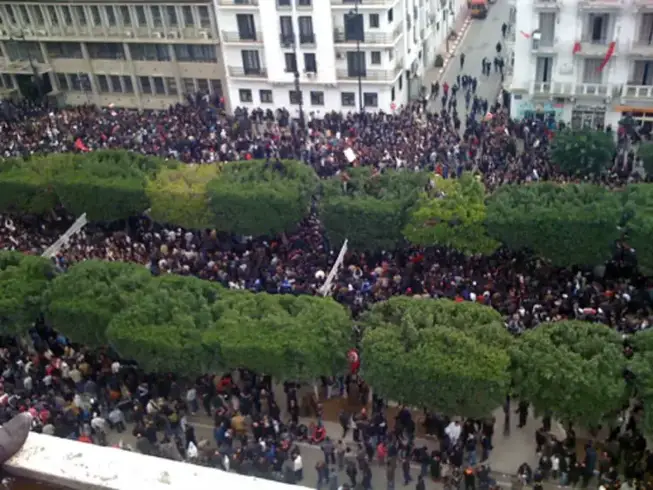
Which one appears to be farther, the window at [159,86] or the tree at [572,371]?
the window at [159,86]

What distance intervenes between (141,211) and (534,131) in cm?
2126

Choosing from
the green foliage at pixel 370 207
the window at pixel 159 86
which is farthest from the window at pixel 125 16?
the green foliage at pixel 370 207

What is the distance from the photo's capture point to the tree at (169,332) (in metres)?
21.7

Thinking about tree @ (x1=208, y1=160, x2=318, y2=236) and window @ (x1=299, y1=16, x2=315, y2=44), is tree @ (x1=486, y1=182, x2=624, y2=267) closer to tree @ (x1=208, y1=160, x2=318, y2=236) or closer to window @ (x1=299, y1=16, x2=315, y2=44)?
tree @ (x1=208, y1=160, x2=318, y2=236)

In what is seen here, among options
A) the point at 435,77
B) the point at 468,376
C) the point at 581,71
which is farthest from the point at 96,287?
the point at 435,77

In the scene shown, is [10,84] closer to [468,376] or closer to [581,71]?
[581,71]

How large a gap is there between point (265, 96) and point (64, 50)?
17.0 m

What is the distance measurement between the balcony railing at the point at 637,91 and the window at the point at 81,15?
1428 inches

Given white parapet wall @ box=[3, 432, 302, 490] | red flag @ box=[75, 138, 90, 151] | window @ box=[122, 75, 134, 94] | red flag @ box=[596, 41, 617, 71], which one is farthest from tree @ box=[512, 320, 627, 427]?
window @ box=[122, 75, 134, 94]

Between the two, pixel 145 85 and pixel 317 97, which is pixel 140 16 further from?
pixel 317 97

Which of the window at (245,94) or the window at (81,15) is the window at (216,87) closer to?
the window at (245,94)

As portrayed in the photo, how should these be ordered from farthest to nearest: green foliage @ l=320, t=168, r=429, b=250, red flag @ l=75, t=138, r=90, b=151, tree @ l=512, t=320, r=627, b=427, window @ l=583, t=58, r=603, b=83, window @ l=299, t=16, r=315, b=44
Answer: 1. window @ l=299, t=16, r=315, b=44
2. red flag @ l=75, t=138, r=90, b=151
3. window @ l=583, t=58, r=603, b=83
4. green foliage @ l=320, t=168, r=429, b=250
5. tree @ l=512, t=320, r=627, b=427

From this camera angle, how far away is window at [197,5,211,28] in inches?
1818

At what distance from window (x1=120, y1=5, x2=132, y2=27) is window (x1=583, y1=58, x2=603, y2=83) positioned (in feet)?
99.8
